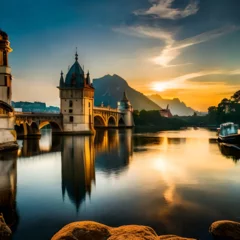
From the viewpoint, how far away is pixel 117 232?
42.2 feet

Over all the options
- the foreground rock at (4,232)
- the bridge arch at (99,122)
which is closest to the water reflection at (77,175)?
the foreground rock at (4,232)

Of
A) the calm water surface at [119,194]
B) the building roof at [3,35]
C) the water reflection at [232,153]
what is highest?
the building roof at [3,35]

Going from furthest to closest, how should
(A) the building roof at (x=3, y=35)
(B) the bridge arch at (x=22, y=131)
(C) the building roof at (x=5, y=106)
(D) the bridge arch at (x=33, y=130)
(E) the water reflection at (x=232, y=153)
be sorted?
(D) the bridge arch at (x=33, y=130) < (B) the bridge arch at (x=22, y=131) < (C) the building roof at (x=5, y=106) < (A) the building roof at (x=3, y=35) < (E) the water reflection at (x=232, y=153)

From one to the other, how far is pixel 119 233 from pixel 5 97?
39134 millimetres

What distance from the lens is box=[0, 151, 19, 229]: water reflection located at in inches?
679

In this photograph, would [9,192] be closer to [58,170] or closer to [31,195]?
[31,195]

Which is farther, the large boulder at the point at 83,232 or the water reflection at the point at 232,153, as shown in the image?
the water reflection at the point at 232,153

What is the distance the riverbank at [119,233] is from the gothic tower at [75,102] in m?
74.4

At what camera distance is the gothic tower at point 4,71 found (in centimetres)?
4444

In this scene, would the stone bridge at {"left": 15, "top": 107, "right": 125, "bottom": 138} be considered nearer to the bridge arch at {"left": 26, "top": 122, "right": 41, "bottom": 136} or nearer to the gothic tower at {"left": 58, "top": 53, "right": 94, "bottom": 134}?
the bridge arch at {"left": 26, "top": 122, "right": 41, "bottom": 136}

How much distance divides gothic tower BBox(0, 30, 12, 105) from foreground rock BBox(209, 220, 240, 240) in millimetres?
40505

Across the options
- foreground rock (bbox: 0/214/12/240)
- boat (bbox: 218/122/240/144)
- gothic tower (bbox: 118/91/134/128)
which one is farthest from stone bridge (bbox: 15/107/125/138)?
gothic tower (bbox: 118/91/134/128)

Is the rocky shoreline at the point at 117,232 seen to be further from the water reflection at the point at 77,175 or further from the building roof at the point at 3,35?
the building roof at the point at 3,35

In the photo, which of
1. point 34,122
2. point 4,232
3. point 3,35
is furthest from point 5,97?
point 4,232
